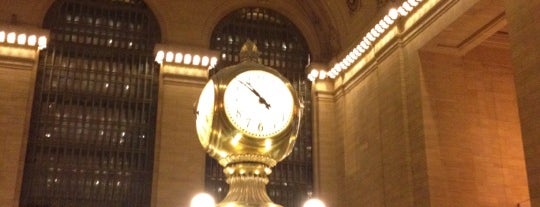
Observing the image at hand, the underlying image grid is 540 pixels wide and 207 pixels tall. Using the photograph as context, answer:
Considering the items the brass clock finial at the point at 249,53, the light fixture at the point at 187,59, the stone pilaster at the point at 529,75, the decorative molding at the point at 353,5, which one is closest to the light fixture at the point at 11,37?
the light fixture at the point at 187,59

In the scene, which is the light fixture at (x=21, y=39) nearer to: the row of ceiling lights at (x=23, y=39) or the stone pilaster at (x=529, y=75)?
the row of ceiling lights at (x=23, y=39)

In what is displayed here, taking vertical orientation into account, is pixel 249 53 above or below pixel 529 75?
below

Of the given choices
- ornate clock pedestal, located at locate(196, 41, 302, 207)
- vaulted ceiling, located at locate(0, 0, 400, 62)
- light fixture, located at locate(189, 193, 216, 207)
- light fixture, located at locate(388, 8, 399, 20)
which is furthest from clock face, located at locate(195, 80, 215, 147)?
vaulted ceiling, located at locate(0, 0, 400, 62)

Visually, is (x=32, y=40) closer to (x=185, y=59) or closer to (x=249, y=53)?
(x=185, y=59)

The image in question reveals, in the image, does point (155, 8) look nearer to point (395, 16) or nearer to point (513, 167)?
point (395, 16)

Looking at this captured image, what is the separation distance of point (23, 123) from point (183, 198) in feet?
12.6

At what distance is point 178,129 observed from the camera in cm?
1584

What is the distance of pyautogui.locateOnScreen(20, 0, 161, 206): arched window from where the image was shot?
15.1 meters

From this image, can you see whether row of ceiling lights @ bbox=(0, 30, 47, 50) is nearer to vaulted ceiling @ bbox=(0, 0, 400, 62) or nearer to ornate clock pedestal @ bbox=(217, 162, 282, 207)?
vaulted ceiling @ bbox=(0, 0, 400, 62)

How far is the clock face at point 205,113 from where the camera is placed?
107 inches

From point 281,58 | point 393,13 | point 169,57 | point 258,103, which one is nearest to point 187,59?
point 169,57

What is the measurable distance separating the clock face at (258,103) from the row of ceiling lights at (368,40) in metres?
10.9

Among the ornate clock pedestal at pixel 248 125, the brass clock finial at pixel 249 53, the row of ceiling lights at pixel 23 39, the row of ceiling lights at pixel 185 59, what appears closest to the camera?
the ornate clock pedestal at pixel 248 125

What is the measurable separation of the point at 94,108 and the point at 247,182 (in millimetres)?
13701
